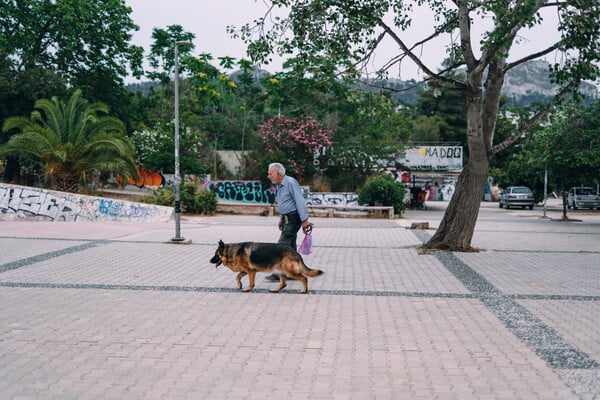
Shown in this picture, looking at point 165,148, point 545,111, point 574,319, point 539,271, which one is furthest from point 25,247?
point 165,148

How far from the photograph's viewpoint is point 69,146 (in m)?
22.2

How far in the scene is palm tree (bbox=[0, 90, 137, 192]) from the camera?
71.7ft

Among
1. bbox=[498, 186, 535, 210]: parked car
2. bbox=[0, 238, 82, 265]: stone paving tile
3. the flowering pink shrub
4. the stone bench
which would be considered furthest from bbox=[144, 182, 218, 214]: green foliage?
bbox=[498, 186, 535, 210]: parked car

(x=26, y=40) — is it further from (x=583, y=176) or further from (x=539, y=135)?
(x=583, y=176)

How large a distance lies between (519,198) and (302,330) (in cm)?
3875

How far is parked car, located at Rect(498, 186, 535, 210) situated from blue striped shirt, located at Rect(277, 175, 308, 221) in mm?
36218

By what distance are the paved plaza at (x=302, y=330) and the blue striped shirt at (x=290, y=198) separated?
3.59ft

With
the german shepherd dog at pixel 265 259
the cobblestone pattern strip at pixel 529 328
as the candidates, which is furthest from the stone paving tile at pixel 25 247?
the cobblestone pattern strip at pixel 529 328

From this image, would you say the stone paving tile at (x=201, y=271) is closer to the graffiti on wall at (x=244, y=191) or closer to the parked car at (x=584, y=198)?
the graffiti on wall at (x=244, y=191)

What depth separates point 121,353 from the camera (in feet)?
17.0

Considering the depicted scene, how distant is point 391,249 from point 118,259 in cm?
604

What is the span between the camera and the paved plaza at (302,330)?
4.45 metres

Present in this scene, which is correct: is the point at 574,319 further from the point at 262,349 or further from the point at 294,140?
the point at 294,140

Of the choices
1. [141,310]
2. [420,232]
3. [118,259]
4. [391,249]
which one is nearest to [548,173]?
[420,232]
